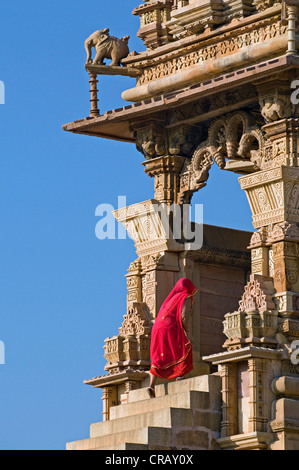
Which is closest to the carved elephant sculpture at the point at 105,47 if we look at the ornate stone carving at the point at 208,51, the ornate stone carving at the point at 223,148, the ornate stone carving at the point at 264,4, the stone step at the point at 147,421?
the ornate stone carving at the point at 208,51

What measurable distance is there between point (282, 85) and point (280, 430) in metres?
5.64

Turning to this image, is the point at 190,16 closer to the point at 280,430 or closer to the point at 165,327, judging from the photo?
the point at 165,327

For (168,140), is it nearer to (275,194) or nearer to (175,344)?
(275,194)

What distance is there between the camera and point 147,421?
32.7 metres

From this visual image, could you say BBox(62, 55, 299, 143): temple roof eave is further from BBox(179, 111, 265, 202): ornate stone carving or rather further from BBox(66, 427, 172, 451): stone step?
BBox(66, 427, 172, 451): stone step

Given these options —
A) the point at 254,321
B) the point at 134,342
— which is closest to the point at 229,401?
the point at 254,321

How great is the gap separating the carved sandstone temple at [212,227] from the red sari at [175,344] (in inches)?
11.7

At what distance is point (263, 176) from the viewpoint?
33.4m

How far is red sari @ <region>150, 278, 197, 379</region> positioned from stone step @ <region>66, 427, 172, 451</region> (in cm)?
152

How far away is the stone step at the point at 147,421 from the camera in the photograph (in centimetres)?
3228

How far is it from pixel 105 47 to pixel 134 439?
785cm
